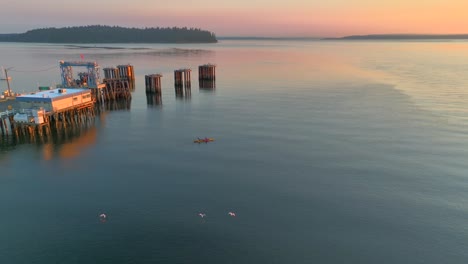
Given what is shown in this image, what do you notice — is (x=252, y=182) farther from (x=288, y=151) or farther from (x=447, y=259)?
(x=447, y=259)

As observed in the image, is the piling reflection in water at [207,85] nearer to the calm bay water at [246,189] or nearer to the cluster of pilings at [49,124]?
the calm bay water at [246,189]

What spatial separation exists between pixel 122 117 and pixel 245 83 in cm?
5434

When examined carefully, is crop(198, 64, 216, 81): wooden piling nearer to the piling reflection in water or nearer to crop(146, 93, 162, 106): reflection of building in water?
the piling reflection in water

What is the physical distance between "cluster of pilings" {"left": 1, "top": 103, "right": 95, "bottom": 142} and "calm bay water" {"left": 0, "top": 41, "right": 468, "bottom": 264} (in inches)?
145

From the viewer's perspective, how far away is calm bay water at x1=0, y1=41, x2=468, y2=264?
97.0ft

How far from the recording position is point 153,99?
9631 cm

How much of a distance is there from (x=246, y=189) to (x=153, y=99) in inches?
2502

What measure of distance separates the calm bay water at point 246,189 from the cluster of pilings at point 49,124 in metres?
3.68

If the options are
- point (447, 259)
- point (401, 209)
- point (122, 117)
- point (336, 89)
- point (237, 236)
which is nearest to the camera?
A: point (447, 259)

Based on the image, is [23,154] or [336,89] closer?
[23,154]

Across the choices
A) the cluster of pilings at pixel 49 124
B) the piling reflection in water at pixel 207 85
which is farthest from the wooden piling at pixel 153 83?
the cluster of pilings at pixel 49 124

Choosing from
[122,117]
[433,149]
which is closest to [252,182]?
[433,149]

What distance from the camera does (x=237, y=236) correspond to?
102 ft

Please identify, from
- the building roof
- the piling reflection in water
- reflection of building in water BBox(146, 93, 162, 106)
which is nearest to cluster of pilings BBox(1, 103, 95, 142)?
the building roof
